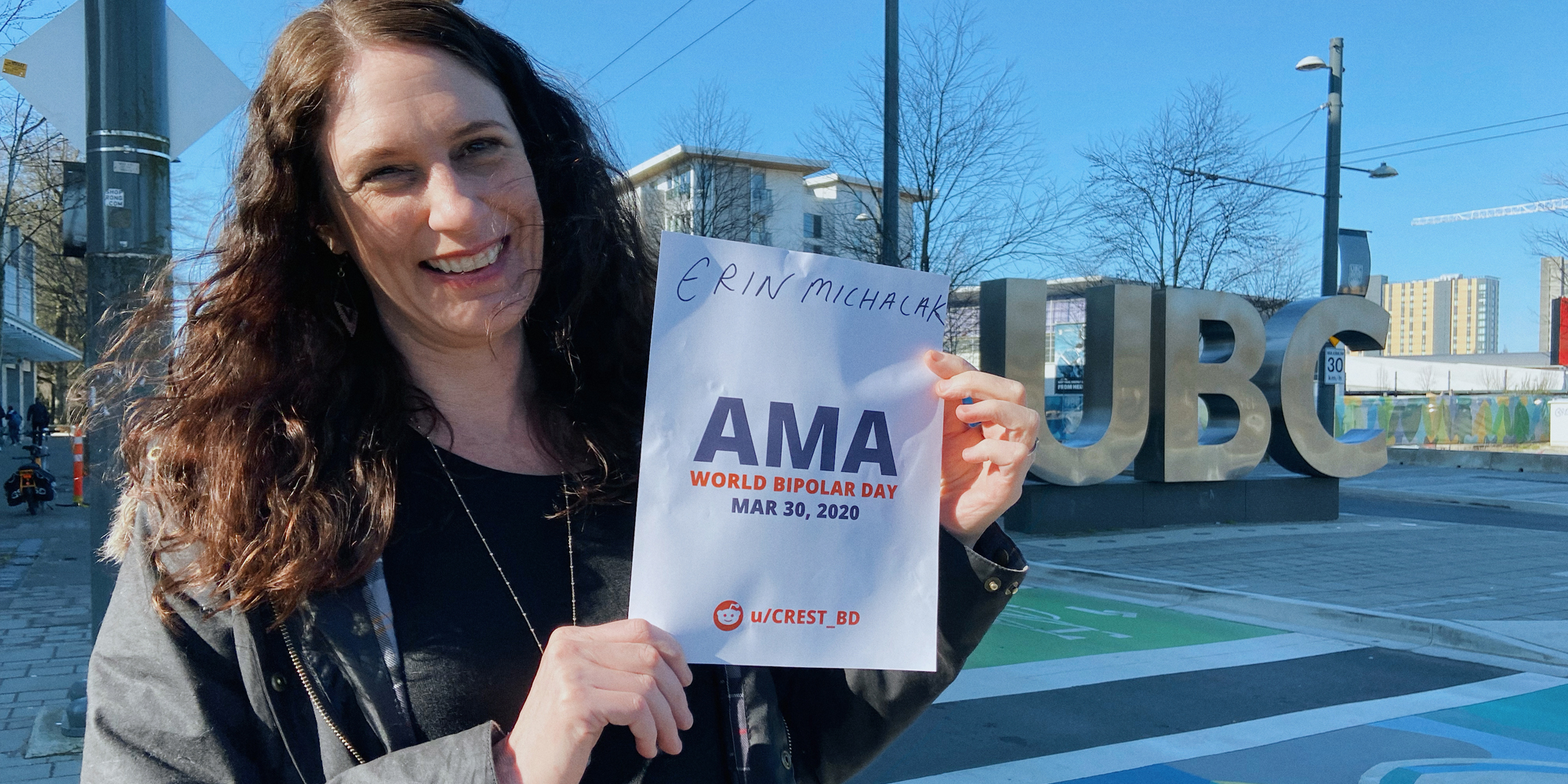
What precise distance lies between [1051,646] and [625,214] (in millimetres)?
6069

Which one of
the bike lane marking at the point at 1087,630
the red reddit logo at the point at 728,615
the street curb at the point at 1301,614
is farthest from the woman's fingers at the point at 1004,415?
the bike lane marking at the point at 1087,630

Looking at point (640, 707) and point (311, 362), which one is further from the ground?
point (311, 362)

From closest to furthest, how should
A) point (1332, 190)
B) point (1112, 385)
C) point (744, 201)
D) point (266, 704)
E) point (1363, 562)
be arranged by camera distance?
point (266, 704) → point (1363, 562) → point (1112, 385) → point (1332, 190) → point (744, 201)

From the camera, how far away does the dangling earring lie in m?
1.57

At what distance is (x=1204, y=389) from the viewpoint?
42.7ft

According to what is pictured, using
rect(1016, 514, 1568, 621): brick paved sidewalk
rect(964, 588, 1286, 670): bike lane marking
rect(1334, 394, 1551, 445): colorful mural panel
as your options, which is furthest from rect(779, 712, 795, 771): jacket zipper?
rect(1334, 394, 1551, 445): colorful mural panel

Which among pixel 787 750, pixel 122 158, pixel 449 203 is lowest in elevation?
pixel 787 750

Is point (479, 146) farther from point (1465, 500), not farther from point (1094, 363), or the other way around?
point (1465, 500)

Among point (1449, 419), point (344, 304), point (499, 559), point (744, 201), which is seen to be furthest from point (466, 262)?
point (1449, 419)

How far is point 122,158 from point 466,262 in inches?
154

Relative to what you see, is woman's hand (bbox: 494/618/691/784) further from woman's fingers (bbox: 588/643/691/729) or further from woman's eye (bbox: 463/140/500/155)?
woman's eye (bbox: 463/140/500/155)

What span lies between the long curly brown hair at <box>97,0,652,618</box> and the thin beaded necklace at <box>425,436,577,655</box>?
38mm

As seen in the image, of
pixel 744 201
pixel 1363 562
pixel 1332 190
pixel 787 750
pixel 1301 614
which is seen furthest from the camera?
pixel 744 201

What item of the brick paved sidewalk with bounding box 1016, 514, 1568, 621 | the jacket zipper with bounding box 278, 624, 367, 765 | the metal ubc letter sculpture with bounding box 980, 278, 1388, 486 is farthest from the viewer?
the metal ubc letter sculpture with bounding box 980, 278, 1388, 486
